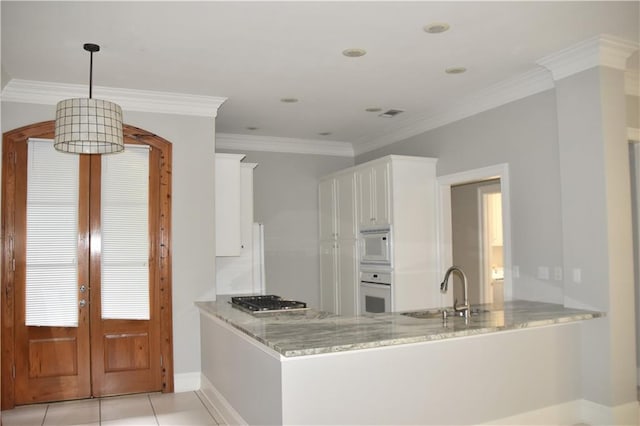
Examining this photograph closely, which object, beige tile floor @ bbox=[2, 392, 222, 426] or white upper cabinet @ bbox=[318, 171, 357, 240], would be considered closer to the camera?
beige tile floor @ bbox=[2, 392, 222, 426]

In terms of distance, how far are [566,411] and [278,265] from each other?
3.87 metres

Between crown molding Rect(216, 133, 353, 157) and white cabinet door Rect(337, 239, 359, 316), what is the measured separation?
133 cm

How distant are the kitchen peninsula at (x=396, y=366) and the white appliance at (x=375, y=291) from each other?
1.64m

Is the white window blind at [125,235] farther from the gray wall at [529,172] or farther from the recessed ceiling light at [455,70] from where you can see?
the gray wall at [529,172]

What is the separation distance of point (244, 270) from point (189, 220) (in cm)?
120

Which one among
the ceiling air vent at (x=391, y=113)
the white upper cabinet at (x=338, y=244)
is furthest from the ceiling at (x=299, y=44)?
the white upper cabinet at (x=338, y=244)

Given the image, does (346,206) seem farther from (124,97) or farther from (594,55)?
(594,55)

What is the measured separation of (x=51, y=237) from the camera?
444 cm

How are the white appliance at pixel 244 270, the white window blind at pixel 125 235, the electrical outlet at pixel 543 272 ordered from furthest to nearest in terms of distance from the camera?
the white appliance at pixel 244 270, the white window blind at pixel 125 235, the electrical outlet at pixel 543 272

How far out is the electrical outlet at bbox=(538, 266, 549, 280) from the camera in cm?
420

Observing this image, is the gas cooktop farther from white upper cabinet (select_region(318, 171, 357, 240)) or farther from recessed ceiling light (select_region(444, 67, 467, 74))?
recessed ceiling light (select_region(444, 67, 467, 74))

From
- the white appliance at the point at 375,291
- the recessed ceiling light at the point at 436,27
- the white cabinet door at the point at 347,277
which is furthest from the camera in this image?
the white cabinet door at the point at 347,277

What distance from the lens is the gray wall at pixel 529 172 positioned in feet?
13.7

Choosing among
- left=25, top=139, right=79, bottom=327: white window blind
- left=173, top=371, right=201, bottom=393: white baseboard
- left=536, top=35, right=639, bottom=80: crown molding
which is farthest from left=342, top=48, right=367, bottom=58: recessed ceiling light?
left=173, top=371, right=201, bottom=393: white baseboard
